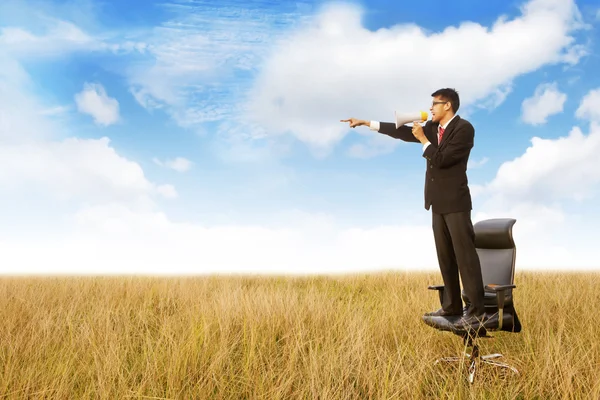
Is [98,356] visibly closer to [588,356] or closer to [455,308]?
[455,308]

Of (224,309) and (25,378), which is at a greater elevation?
(224,309)

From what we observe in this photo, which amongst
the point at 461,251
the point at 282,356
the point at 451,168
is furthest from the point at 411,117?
the point at 282,356

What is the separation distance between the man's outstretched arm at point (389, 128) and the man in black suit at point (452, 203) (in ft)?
1.07

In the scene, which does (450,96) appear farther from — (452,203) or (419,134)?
(452,203)

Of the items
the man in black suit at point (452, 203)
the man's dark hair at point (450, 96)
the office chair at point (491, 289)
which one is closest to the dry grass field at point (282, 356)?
the office chair at point (491, 289)

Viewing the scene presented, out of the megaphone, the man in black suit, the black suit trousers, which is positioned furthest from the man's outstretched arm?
the black suit trousers

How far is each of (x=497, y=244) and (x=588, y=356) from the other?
1.11 m

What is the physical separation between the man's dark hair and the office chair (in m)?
1.03

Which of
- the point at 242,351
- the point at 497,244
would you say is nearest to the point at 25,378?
the point at 242,351

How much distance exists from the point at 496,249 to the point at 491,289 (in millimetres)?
469

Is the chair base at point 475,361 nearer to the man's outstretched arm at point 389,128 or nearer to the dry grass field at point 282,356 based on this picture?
the dry grass field at point 282,356

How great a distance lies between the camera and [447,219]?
3.73 meters

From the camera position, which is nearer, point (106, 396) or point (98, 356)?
point (106, 396)

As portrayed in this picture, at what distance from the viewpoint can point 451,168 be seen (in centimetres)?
373
